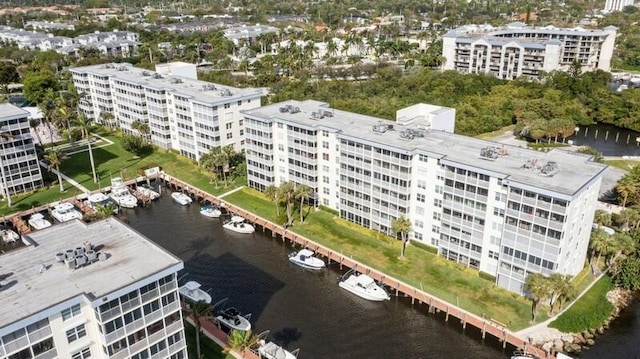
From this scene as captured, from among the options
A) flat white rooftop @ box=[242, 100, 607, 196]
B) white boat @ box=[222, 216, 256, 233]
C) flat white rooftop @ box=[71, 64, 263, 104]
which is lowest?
white boat @ box=[222, 216, 256, 233]

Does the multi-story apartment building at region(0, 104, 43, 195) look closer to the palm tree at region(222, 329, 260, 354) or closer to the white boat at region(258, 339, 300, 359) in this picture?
the palm tree at region(222, 329, 260, 354)

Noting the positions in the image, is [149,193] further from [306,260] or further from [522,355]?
[522,355]

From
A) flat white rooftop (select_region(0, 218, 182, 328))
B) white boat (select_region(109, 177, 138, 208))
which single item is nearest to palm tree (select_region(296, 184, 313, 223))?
white boat (select_region(109, 177, 138, 208))

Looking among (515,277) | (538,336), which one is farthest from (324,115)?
(538,336)

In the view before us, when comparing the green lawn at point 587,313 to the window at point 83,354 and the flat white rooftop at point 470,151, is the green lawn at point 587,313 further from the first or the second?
the window at point 83,354

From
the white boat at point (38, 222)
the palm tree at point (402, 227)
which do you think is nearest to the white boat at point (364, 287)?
the palm tree at point (402, 227)

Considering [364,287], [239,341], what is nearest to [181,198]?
[364,287]

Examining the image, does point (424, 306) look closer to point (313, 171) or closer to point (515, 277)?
point (515, 277)
